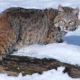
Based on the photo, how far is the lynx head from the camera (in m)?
6.14

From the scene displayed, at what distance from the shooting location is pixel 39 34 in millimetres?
5953

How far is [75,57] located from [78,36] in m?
3.34

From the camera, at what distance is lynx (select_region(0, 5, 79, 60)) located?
5285 mm

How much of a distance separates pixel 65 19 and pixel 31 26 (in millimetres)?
747

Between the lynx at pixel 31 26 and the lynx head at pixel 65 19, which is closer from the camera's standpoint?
the lynx at pixel 31 26

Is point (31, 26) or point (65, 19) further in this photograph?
point (65, 19)

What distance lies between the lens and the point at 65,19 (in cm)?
618

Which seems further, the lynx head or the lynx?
the lynx head

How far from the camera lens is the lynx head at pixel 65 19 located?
20.2ft

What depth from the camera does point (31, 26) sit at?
5824 millimetres

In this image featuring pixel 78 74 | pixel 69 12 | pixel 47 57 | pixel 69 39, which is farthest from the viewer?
pixel 69 39

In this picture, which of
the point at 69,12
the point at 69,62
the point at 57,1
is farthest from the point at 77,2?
the point at 69,62

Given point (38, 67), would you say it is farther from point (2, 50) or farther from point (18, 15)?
point (18, 15)

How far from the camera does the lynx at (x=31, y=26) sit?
5285 mm
